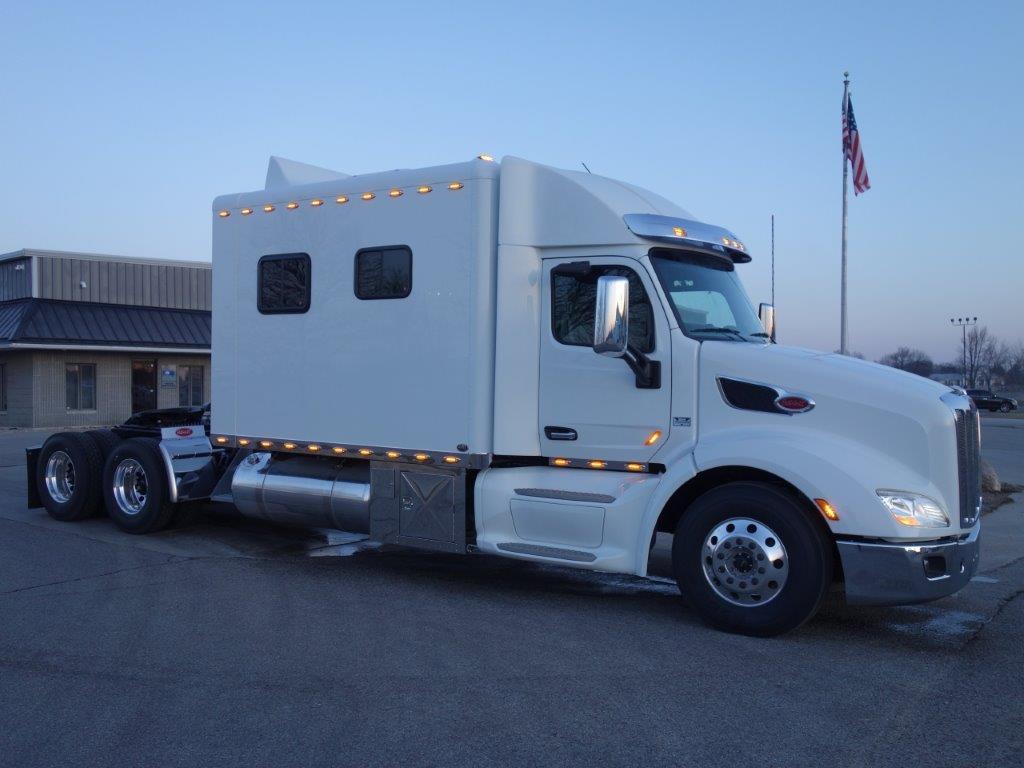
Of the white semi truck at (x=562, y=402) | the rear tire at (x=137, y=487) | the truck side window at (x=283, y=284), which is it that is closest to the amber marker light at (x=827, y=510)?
the white semi truck at (x=562, y=402)

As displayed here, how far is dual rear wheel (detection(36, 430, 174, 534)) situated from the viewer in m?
9.90

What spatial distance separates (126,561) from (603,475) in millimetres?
4811

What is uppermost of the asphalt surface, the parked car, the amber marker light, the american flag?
the american flag

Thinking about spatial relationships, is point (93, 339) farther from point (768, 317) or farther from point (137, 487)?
point (768, 317)

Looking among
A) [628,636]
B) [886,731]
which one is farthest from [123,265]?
[886,731]

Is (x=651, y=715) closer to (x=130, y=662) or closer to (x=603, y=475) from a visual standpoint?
(x=603, y=475)

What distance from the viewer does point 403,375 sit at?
7938 millimetres

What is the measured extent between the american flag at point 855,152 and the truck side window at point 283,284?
54.5ft

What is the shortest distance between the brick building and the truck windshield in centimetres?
2558

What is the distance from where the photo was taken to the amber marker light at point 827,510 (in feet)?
20.0

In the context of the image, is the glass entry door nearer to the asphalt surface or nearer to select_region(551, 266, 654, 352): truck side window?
the asphalt surface

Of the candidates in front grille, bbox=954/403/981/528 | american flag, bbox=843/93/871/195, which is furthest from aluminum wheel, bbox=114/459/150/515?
american flag, bbox=843/93/871/195

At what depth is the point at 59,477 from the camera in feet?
36.6

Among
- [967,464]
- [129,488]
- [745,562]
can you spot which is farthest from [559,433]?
[129,488]
